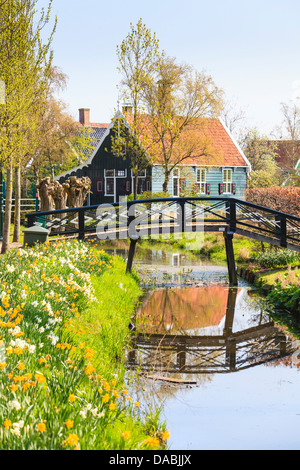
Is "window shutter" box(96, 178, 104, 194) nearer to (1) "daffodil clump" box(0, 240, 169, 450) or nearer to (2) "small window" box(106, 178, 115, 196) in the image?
(2) "small window" box(106, 178, 115, 196)

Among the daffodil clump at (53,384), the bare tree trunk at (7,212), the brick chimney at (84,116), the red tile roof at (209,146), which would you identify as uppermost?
the brick chimney at (84,116)

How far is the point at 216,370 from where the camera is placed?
8375mm

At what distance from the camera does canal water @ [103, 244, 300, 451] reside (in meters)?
6.18

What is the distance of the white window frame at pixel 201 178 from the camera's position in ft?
120

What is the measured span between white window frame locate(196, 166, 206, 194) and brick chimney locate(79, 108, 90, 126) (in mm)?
14935

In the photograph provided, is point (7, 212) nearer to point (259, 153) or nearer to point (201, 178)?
point (201, 178)

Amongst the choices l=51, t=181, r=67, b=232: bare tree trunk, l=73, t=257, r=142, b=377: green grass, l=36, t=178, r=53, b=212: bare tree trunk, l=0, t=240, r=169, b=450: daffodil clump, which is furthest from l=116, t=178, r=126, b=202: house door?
l=0, t=240, r=169, b=450: daffodil clump

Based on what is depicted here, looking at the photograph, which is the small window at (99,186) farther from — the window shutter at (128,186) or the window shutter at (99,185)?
the window shutter at (128,186)

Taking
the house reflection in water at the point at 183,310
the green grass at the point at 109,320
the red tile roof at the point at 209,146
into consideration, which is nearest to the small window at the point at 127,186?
the red tile roof at the point at 209,146

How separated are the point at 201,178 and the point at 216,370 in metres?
29.1

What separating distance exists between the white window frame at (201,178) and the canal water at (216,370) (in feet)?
73.6

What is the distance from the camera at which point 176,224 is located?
16.6 meters

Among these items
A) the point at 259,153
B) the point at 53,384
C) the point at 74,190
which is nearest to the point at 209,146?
the point at 74,190
